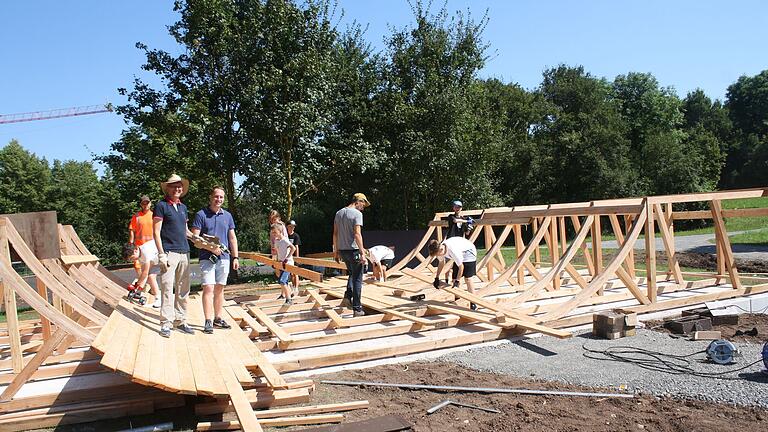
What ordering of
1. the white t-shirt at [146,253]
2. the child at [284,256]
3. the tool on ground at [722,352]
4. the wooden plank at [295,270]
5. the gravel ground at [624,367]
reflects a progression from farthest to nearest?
the child at [284,256] → the white t-shirt at [146,253] → the wooden plank at [295,270] → the tool on ground at [722,352] → the gravel ground at [624,367]

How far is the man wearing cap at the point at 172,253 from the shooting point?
20.0ft

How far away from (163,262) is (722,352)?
19.7 feet

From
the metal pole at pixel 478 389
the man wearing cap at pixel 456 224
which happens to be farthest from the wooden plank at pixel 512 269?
the metal pole at pixel 478 389

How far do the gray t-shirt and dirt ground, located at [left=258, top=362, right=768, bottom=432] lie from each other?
10.00 feet

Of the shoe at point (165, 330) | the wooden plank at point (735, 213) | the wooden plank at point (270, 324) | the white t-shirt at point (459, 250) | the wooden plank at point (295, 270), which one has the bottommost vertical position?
the wooden plank at point (270, 324)

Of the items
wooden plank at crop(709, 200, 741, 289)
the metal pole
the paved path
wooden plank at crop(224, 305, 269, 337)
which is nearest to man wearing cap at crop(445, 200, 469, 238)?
wooden plank at crop(224, 305, 269, 337)

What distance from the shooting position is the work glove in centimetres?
612

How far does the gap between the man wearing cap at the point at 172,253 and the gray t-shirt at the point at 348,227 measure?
2486 millimetres

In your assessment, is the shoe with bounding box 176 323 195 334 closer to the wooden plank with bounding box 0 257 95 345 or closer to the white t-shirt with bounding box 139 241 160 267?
the wooden plank with bounding box 0 257 95 345

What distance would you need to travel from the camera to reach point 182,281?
6.50 m

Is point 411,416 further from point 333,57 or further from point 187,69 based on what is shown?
point 333,57

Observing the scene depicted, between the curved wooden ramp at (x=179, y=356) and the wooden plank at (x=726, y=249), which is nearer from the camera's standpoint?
the curved wooden ramp at (x=179, y=356)

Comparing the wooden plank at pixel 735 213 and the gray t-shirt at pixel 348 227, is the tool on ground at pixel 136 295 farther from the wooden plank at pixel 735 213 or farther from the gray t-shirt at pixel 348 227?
the wooden plank at pixel 735 213

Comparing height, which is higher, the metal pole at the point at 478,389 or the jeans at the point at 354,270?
the jeans at the point at 354,270
